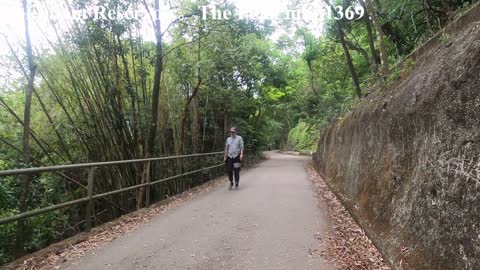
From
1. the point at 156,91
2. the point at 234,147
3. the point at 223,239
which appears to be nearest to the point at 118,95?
the point at 156,91

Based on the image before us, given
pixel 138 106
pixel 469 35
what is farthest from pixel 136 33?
pixel 469 35

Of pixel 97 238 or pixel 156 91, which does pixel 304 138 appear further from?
pixel 97 238

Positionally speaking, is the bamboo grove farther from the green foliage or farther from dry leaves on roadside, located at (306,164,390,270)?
the green foliage

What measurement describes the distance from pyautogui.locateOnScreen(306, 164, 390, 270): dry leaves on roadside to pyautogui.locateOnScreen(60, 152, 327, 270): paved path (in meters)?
0.17

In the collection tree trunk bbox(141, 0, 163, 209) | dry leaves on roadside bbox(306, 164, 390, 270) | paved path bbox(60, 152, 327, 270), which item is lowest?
→ dry leaves on roadside bbox(306, 164, 390, 270)

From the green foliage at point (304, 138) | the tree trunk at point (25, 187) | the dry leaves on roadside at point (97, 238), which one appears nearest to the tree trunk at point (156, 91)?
the dry leaves on roadside at point (97, 238)

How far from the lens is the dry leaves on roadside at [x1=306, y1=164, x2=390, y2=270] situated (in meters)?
3.81

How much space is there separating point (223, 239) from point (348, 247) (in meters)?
1.48

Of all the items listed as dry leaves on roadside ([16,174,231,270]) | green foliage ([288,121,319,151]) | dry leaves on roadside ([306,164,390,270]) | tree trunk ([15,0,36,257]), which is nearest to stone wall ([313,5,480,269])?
dry leaves on roadside ([306,164,390,270])

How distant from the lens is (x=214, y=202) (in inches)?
291

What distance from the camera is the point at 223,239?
4.68m

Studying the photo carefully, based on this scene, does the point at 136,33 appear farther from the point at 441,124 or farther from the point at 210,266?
the point at 441,124

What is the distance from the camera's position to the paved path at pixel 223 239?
3.85m

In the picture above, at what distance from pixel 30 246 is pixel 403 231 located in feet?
16.8
